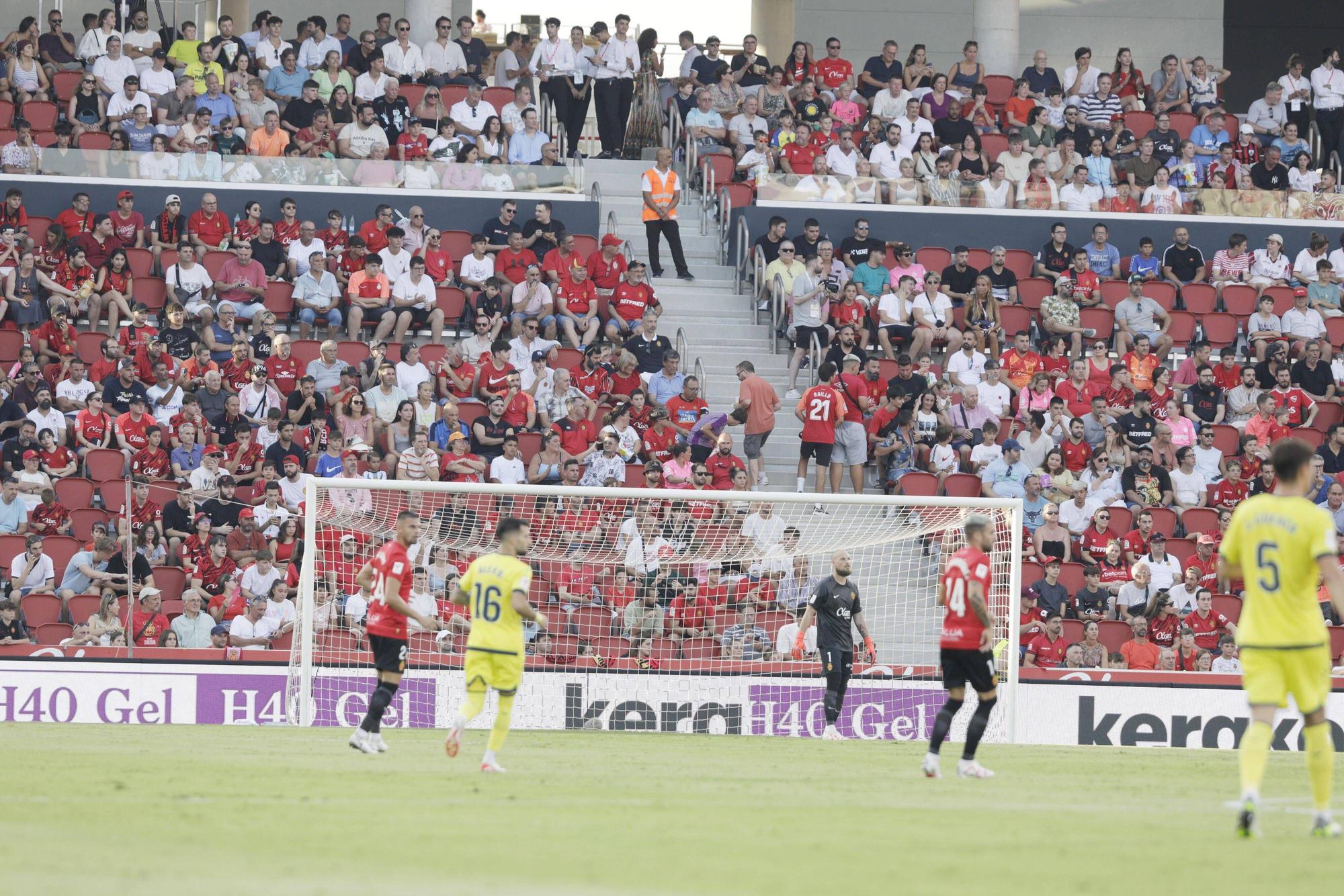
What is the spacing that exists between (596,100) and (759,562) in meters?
11.6

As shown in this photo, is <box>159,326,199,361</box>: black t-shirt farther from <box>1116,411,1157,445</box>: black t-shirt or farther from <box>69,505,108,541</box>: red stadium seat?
<box>1116,411,1157,445</box>: black t-shirt

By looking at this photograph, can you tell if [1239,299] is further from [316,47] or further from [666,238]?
[316,47]

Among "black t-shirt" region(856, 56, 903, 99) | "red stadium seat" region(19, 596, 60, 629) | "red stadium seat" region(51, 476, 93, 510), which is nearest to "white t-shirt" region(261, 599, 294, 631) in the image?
"red stadium seat" region(19, 596, 60, 629)

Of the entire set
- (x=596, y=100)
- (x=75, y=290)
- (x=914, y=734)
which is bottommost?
(x=914, y=734)

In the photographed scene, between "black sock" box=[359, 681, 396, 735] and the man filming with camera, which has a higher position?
the man filming with camera

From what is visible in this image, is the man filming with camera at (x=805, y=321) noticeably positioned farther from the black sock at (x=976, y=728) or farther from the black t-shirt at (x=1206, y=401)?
the black sock at (x=976, y=728)

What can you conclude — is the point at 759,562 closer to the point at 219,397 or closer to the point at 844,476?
the point at 844,476

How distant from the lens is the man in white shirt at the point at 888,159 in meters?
25.2

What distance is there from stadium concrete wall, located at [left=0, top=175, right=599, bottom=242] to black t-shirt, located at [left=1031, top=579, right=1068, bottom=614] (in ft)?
30.2

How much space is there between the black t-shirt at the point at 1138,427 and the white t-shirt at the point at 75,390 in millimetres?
12602

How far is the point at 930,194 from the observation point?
995 inches

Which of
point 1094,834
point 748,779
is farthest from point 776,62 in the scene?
point 1094,834

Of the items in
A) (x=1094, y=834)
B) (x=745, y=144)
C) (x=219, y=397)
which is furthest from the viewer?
(x=745, y=144)

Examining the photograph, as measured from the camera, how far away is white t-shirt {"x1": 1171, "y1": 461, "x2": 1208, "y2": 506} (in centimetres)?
2095
